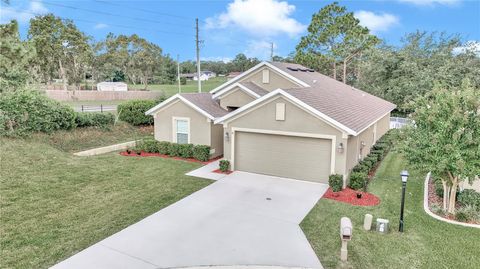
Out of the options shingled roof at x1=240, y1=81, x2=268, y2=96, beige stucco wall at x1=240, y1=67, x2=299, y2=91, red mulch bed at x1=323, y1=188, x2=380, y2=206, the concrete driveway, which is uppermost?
beige stucco wall at x1=240, y1=67, x2=299, y2=91

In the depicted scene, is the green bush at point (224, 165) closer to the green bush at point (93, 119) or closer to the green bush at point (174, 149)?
the green bush at point (174, 149)

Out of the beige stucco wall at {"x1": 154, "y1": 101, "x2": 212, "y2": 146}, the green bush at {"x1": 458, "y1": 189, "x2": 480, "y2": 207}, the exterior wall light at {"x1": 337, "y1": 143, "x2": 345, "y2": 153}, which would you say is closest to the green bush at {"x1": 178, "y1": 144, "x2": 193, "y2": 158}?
the beige stucco wall at {"x1": 154, "y1": 101, "x2": 212, "y2": 146}

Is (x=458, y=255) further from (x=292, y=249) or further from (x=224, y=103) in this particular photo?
(x=224, y=103)

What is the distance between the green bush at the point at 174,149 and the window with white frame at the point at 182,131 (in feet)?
2.57

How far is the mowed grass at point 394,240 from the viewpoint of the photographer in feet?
23.3

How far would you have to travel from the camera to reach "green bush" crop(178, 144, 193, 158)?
16.7 m

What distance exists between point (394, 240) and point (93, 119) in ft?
61.8

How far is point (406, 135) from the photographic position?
10.5 m

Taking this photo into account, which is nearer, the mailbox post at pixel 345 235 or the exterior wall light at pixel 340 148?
the mailbox post at pixel 345 235

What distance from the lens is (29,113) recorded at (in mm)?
16828

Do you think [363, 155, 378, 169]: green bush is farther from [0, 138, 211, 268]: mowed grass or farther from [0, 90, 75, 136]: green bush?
[0, 90, 75, 136]: green bush

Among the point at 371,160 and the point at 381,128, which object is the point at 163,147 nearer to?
the point at 371,160

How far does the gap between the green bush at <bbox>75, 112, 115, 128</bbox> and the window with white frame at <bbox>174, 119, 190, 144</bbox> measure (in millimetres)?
6495

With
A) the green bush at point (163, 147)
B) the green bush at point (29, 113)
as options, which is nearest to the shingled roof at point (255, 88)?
the green bush at point (163, 147)
